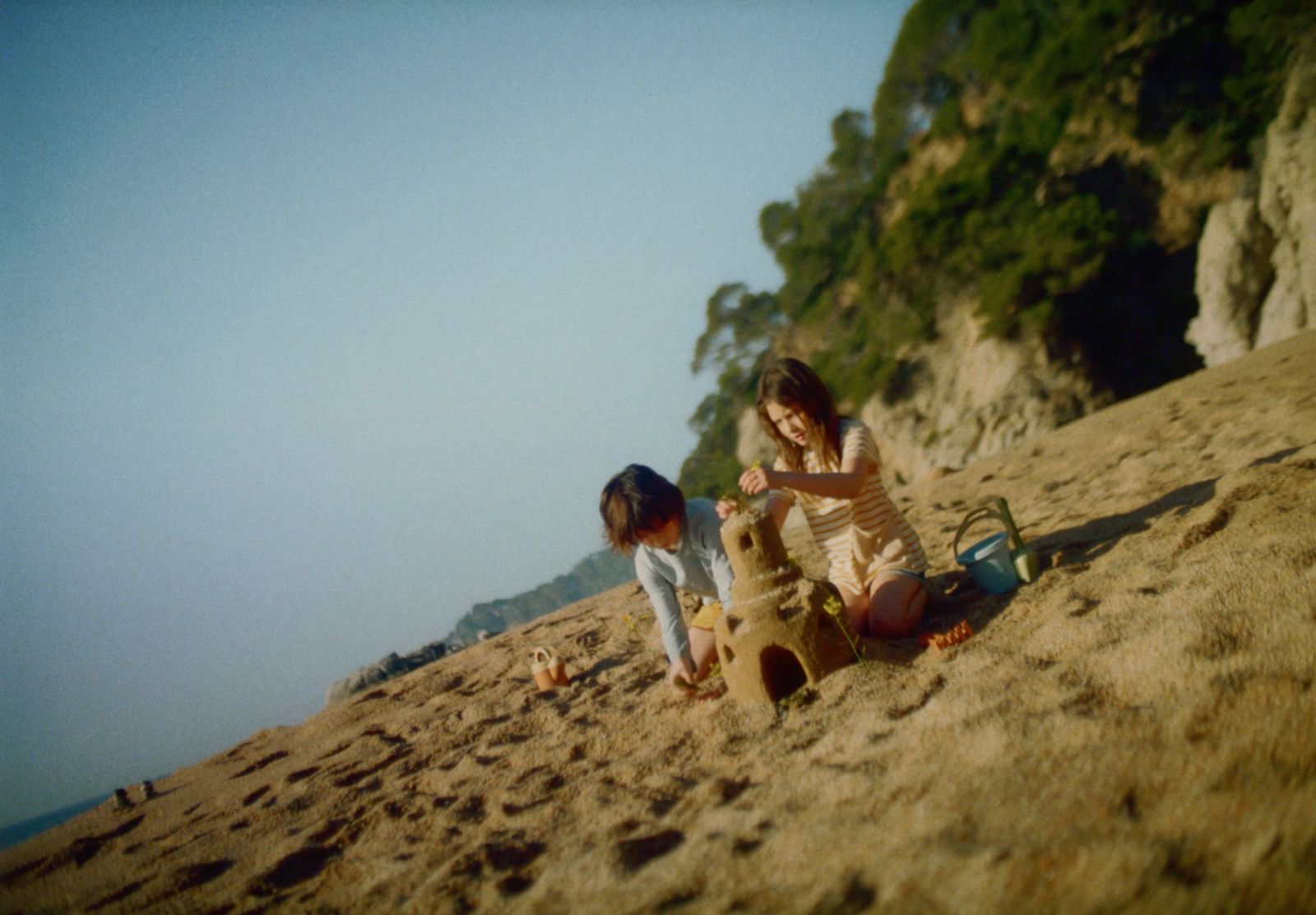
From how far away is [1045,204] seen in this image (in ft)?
55.8

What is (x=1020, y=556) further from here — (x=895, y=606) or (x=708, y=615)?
(x=708, y=615)

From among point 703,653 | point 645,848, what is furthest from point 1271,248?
point 645,848

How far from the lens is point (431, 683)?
18.5ft

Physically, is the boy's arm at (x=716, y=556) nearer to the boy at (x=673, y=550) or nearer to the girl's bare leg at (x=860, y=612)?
the boy at (x=673, y=550)

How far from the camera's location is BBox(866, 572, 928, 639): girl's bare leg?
3.21 metres

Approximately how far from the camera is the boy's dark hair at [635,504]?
317 cm

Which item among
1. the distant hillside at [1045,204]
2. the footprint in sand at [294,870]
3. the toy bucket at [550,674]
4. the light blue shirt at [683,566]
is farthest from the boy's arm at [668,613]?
the distant hillside at [1045,204]

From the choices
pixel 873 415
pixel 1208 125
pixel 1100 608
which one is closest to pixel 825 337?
pixel 873 415

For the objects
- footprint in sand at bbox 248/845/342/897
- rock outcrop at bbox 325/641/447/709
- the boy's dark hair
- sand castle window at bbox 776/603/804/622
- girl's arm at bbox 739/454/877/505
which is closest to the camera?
footprint in sand at bbox 248/845/342/897

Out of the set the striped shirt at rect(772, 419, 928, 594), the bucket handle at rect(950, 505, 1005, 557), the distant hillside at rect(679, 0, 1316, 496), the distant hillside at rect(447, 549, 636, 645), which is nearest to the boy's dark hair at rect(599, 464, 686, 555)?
the striped shirt at rect(772, 419, 928, 594)

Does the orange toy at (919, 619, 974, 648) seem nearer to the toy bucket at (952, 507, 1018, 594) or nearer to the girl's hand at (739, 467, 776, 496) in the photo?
the toy bucket at (952, 507, 1018, 594)

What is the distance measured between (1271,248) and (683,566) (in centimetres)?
1552

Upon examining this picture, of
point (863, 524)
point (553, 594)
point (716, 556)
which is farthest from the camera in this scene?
point (553, 594)

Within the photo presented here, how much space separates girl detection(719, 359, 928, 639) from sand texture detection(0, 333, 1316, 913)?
239 mm
